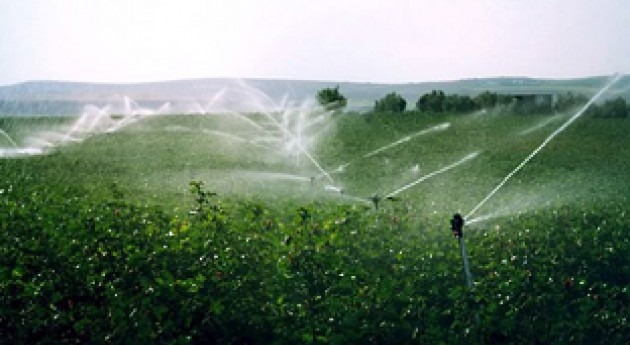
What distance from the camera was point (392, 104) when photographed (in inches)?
1779

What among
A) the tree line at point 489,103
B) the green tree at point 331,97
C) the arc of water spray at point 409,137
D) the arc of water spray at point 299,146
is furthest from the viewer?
the green tree at point 331,97

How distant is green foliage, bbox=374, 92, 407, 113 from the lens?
44.8m

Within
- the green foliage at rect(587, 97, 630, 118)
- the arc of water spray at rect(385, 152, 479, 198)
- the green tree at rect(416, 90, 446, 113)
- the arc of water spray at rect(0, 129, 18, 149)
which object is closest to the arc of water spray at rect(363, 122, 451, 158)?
the arc of water spray at rect(385, 152, 479, 198)

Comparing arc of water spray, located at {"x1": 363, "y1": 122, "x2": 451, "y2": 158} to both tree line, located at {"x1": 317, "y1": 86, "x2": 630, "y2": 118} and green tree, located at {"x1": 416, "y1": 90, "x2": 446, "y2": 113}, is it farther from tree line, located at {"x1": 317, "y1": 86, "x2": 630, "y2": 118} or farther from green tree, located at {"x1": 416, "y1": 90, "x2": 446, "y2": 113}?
green tree, located at {"x1": 416, "y1": 90, "x2": 446, "y2": 113}

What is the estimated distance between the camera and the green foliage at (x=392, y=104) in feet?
147

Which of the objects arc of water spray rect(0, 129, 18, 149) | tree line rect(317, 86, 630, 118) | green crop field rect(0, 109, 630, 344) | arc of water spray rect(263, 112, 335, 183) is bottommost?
arc of water spray rect(263, 112, 335, 183)

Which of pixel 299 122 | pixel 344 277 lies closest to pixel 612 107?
pixel 299 122

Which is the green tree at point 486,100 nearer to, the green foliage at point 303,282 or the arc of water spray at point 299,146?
the arc of water spray at point 299,146

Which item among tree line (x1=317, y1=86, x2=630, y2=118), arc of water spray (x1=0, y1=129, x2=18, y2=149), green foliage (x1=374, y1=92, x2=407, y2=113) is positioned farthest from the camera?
green foliage (x1=374, y1=92, x2=407, y2=113)

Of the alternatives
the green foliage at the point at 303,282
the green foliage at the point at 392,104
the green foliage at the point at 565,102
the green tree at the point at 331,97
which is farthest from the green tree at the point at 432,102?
the green foliage at the point at 303,282

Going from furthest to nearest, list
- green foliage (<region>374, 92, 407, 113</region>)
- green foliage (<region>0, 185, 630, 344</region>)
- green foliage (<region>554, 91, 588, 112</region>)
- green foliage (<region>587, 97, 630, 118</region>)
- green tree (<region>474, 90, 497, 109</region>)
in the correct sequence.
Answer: green foliage (<region>374, 92, 407, 113</region>) → green tree (<region>474, 90, 497, 109</region>) → green foliage (<region>554, 91, 588, 112</region>) → green foliage (<region>587, 97, 630, 118</region>) → green foliage (<region>0, 185, 630, 344</region>)

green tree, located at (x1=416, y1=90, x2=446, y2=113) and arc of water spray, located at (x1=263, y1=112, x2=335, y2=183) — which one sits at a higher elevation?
green tree, located at (x1=416, y1=90, x2=446, y2=113)

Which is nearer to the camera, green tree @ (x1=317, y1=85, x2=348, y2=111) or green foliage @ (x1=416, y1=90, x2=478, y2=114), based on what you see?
green foliage @ (x1=416, y1=90, x2=478, y2=114)

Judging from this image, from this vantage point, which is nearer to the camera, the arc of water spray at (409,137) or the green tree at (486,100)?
the arc of water spray at (409,137)
